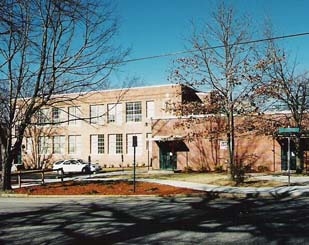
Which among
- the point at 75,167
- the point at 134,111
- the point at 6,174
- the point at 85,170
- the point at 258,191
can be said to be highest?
the point at 134,111

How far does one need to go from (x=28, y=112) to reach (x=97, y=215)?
425 inches

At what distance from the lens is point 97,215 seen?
1434 centimetres

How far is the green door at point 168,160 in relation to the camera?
40.8m

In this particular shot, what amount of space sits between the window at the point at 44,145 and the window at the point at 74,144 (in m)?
2.82

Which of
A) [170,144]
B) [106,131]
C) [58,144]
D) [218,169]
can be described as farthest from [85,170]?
[218,169]

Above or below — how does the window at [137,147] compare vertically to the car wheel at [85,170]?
above

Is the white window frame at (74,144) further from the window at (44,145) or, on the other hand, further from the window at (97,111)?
the window at (97,111)

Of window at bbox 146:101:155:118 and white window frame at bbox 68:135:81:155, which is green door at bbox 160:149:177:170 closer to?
window at bbox 146:101:155:118

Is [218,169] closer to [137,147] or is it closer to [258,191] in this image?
[137,147]

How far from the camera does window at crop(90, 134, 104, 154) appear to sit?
53469 mm

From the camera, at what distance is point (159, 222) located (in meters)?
12.6

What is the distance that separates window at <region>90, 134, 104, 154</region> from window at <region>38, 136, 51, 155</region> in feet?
18.9

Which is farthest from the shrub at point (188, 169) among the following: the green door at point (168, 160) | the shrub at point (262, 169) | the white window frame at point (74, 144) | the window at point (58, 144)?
the window at point (58, 144)

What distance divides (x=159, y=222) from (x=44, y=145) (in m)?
45.8
